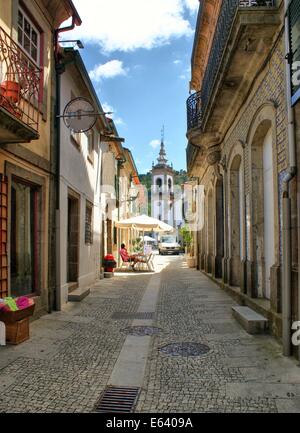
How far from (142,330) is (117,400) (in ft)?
10.4

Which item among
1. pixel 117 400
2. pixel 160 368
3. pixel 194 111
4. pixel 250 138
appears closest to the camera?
pixel 117 400

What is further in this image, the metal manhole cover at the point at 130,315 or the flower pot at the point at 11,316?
the metal manhole cover at the point at 130,315

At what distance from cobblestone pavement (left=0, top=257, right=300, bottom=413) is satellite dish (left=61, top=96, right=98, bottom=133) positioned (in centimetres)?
385

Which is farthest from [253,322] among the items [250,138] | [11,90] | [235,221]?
[11,90]

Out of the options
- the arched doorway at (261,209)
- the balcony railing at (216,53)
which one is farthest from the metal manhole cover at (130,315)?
the balcony railing at (216,53)

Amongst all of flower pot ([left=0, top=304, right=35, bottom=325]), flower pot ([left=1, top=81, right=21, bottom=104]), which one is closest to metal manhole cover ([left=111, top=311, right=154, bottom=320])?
flower pot ([left=0, top=304, right=35, bottom=325])

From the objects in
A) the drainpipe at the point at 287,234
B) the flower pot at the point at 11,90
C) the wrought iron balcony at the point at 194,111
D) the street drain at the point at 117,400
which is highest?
the wrought iron balcony at the point at 194,111

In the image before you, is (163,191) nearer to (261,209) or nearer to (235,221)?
(235,221)

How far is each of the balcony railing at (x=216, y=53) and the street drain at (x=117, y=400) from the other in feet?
18.2

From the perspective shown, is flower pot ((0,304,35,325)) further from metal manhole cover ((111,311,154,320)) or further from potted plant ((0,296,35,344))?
metal manhole cover ((111,311,154,320))

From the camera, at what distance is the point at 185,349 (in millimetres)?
6082

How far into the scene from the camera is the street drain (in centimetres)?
397

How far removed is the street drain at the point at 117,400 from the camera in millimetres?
3968

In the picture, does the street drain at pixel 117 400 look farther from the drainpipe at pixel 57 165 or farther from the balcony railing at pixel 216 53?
the balcony railing at pixel 216 53
